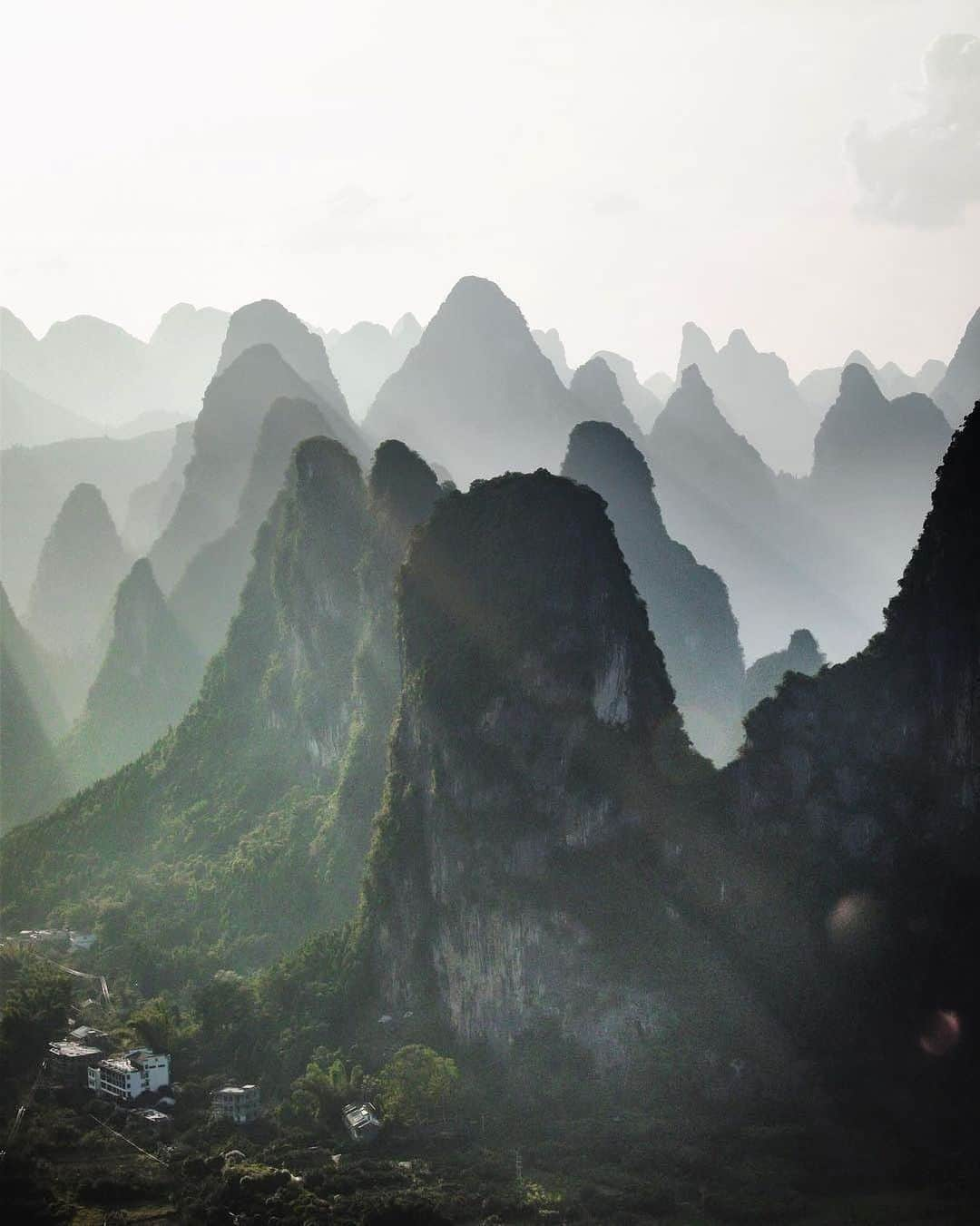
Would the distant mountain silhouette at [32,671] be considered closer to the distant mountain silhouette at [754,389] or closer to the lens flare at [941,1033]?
the lens flare at [941,1033]

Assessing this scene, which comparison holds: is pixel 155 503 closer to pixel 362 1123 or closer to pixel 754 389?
pixel 754 389

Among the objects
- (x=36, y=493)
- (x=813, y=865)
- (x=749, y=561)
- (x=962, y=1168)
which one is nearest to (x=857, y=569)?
(x=749, y=561)

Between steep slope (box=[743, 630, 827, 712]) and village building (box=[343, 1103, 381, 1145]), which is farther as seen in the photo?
steep slope (box=[743, 630, 827, 712])

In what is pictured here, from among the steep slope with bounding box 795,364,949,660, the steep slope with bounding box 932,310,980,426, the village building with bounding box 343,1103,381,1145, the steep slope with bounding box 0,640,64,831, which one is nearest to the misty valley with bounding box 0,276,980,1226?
the village building with bounding box 343,1103,381,1145

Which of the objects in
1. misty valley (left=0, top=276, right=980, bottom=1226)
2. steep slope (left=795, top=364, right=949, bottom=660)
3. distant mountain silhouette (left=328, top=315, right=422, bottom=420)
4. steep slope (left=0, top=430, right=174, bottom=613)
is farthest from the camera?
distant mountain silhouette (left=328, top=315, right=422, bottom=420)

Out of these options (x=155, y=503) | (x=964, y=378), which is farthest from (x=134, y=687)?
(x=964, y=378)

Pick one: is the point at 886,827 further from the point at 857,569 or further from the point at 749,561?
the point at 857,569

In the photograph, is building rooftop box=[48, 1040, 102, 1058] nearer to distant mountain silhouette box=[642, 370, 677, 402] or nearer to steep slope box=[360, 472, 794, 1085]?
steep slope box=[360, 472, 794, 1085]
